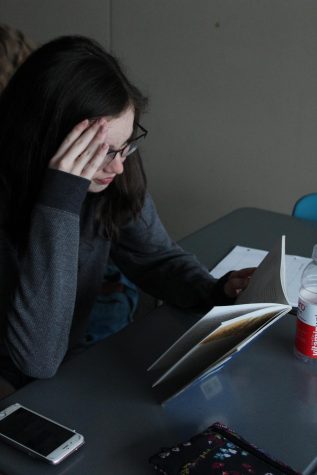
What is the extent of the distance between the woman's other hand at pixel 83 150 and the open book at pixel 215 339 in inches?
14.6

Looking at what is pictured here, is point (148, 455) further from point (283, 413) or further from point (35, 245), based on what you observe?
point (35, 245)

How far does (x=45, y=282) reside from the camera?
1.03 m

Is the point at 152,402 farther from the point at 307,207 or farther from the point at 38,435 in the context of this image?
the point at 307,207

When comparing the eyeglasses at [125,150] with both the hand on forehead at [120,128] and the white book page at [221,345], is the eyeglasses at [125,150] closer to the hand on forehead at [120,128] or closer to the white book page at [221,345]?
the hand on forehead at [120,128]

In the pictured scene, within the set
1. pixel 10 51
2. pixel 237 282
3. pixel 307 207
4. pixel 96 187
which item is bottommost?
pixel 307 207

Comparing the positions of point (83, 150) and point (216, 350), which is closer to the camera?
point (216, 350)

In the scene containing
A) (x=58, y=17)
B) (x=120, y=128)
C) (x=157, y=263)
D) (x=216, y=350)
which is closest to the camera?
(x=216, y=350)

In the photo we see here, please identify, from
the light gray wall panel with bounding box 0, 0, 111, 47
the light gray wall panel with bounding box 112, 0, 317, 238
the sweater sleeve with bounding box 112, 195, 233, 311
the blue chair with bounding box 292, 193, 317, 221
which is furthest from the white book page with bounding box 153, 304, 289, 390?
the light gray wall panel with bounding box 0, 0, 111, 47

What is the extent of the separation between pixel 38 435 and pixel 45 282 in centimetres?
29

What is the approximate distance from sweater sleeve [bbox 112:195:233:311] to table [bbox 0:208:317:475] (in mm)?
122

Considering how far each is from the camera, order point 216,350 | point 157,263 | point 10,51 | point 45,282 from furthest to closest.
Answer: point 10,51
point 157,263
point 45,282
point 216,350

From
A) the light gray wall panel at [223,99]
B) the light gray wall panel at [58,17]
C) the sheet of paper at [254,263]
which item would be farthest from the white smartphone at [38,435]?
the light gray wall panel at [58,17]

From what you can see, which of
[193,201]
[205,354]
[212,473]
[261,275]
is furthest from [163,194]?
[212,473]

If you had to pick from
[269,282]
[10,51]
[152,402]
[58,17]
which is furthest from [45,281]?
[58,17]
